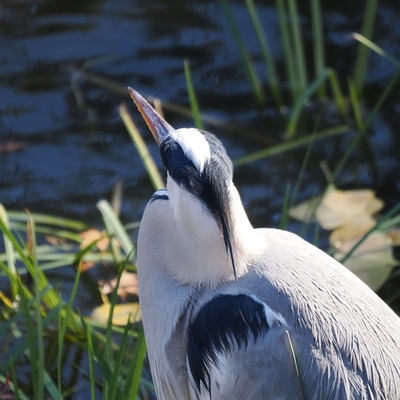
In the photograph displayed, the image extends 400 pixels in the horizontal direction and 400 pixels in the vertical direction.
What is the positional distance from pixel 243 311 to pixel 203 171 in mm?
327

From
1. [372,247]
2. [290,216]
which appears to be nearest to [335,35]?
[290,216]

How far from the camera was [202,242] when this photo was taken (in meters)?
1.85

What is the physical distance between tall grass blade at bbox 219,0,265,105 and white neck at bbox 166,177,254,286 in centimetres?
161

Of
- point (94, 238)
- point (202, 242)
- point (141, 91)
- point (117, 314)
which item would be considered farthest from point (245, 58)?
point (202, 242)

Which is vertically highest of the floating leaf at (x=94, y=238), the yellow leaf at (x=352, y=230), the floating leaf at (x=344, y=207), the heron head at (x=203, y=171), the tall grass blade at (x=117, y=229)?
the heron head at (x=203, y=171)

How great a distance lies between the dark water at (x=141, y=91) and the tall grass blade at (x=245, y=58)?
0.10 m

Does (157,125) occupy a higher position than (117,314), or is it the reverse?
(157,125)

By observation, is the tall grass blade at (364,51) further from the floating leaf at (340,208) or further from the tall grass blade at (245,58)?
the floating leaf at (340,208)

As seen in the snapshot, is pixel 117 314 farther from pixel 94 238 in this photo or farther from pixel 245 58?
pixel 245 58

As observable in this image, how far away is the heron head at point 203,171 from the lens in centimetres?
171

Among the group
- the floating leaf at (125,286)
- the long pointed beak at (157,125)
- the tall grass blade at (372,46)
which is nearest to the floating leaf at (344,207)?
the tall grass blade at (372,46)

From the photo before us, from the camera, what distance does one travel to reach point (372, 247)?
284 centimetres

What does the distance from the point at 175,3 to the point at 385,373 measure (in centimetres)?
298

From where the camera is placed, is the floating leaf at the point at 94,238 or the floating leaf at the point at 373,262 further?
the floating leaf at the point at 94,238
